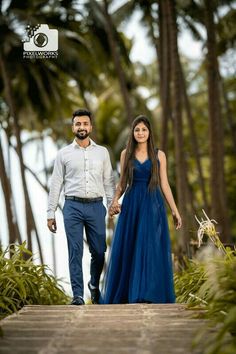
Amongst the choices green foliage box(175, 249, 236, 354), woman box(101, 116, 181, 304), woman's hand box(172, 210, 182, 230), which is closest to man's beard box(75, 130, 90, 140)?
→ woman box(101, 116, 181, 304)

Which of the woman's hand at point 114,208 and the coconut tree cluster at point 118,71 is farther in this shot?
the coconut tree cluster at point 118,71

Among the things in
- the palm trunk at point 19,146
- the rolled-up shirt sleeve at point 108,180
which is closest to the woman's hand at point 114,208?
the rolled-up shirt sleeve at point 108,180

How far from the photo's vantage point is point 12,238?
1903 cm

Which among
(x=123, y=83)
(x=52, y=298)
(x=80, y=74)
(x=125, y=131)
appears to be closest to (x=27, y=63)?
(x=80, y=74)

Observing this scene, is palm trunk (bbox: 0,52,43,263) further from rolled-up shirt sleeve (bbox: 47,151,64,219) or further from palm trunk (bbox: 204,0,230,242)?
rolled-up shirt sleeve (bbox: 47,151,64,219)

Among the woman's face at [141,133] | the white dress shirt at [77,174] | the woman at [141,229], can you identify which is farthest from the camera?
the woman's face at [141,133]

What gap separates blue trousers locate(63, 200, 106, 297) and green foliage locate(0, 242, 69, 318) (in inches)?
19.3

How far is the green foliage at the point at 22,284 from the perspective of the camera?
736cm

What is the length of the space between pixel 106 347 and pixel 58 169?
3.57 metres

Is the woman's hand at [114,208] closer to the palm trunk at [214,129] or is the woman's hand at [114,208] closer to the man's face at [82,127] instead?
the man's face at [82,127]

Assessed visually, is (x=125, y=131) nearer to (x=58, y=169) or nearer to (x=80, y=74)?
(x=80, y=74)

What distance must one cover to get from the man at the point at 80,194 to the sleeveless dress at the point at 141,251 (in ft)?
0.94

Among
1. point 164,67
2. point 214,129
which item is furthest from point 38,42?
point 164,67

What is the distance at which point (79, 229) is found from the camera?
8094 millimetres
